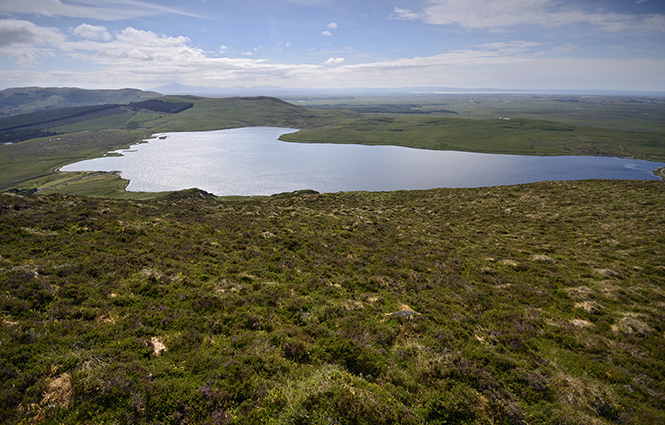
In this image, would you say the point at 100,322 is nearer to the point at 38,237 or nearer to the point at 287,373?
the point at 287,373

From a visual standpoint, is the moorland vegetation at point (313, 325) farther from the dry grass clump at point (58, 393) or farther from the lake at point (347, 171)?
the lake at point (347, 171)

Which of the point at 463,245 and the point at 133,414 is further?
the point at 463,245

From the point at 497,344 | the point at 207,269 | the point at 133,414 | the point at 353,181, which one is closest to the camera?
the point at 133,414

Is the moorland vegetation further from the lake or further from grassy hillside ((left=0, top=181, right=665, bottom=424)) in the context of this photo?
the lake

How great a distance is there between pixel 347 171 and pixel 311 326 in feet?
472

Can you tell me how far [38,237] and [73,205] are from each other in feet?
48.7

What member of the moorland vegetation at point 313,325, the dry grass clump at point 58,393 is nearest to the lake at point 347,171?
the moorland vegetation at point 313,325

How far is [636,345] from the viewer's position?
15180 millimetres

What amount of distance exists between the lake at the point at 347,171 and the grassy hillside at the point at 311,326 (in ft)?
315

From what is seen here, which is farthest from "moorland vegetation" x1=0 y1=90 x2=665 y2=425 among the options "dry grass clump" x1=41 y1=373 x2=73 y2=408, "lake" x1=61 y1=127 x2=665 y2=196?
"lake" x1=61 y1=127 x2=665 y2=196

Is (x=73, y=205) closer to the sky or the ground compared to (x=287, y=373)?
closer to the sky

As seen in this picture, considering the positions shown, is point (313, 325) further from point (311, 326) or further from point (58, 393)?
point (58, 393)

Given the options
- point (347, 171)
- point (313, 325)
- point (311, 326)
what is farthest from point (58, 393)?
point (347, 171)

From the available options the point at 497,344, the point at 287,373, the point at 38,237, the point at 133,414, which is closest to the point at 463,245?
the point at 497,344
